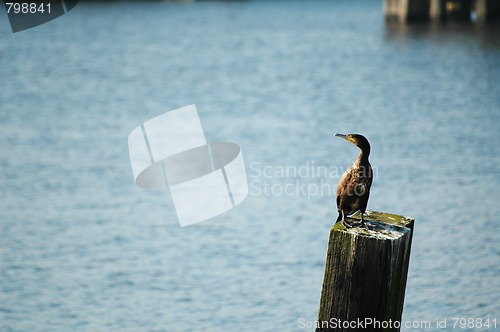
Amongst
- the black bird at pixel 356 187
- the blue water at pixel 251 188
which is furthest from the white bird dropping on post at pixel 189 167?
the black bird at pixel 356 187

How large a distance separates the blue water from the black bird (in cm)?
341

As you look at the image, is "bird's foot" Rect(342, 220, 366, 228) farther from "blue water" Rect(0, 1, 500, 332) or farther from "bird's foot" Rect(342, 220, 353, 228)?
"blue water" Rect(0, 1, 500, 332)

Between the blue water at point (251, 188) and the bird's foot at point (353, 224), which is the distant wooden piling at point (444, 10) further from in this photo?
the bird's foot at point (353, 224)

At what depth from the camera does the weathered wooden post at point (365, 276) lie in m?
3.66

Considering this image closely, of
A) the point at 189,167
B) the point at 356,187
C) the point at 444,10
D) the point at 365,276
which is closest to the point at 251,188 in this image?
the point at 189,167

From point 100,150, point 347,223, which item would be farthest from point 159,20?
point 347,223

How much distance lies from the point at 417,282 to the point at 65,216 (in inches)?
165

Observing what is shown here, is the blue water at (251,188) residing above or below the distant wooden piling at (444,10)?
above

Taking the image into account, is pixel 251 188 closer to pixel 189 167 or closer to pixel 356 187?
pixel 189 167

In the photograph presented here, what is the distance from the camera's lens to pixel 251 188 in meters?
11.4

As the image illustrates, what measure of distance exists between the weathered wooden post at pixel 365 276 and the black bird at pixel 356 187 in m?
0.23

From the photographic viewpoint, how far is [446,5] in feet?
128

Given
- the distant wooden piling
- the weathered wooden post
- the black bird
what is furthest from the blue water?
the distant wooden piling

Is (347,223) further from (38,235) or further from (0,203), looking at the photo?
(0,203)
